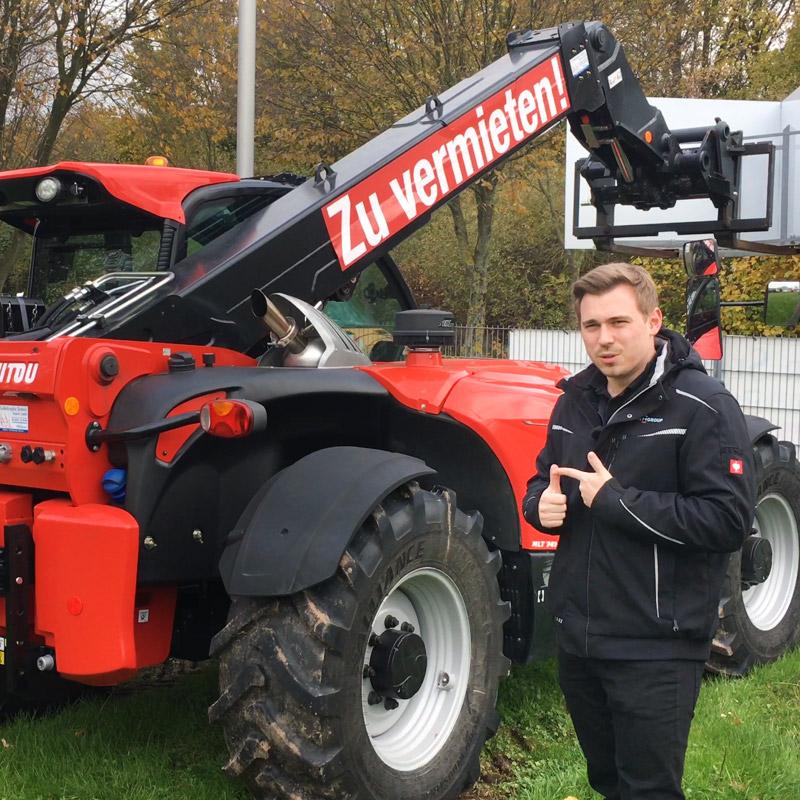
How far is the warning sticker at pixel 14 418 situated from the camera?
317 centimetres

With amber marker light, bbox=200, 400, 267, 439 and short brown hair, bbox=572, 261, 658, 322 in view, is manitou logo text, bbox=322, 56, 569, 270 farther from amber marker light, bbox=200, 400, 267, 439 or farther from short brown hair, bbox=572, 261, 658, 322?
short brown hair, bbox=572, 261, 658, 322

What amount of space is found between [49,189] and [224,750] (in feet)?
7.55

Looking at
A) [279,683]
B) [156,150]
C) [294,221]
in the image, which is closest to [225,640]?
[279,683]

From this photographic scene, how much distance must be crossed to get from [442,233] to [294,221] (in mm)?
22152

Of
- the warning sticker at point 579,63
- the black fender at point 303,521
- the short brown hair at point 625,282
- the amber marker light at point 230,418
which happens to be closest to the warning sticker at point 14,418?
the amber marker light at point 230,418

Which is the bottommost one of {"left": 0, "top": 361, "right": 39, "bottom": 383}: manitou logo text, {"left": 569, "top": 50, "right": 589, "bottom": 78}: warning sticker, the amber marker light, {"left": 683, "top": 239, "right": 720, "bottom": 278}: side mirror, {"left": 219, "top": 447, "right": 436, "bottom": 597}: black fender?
{"left": 219, "top": 447, "right": 436, "bottom": 597}: black fender

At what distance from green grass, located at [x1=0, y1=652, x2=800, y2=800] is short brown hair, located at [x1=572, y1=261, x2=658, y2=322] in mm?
1931

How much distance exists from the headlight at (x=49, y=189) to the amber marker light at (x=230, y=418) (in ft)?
4.35

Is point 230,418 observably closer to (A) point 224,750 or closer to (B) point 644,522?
(B) point 644,522

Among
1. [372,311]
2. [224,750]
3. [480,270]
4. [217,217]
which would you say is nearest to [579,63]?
[372,311]

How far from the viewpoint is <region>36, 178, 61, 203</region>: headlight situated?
3.74 metres

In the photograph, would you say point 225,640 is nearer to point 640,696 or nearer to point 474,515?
point 474,515

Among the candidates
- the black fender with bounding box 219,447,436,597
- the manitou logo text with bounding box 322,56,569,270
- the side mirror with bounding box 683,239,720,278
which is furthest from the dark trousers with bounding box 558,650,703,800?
the side mirror with bounding box 683,239,720,278

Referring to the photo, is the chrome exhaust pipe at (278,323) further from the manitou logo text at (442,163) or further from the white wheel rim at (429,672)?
the white wheel rim at (429,672)
